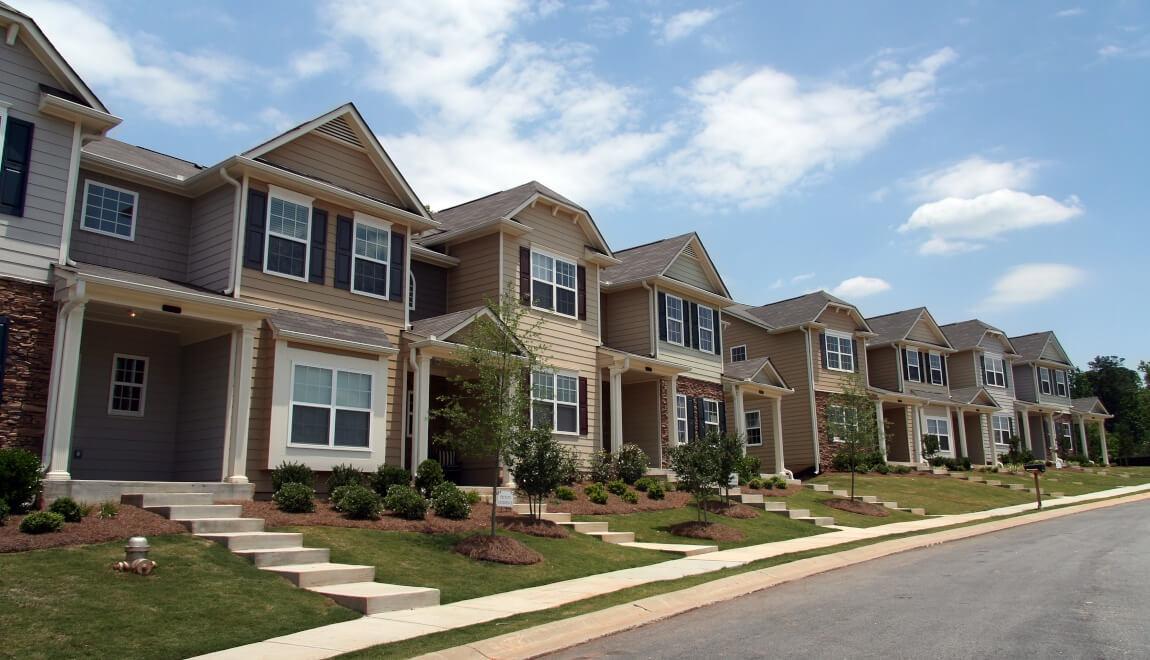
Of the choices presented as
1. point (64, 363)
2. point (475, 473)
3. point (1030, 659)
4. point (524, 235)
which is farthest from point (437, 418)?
point (1030, 659)

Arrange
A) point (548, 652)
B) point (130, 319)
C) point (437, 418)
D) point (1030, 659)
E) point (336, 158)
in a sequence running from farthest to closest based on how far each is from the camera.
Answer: point (437, 418) < point (336, 158) < point (130, 319) < point (548, 652) < point (1030, 659)

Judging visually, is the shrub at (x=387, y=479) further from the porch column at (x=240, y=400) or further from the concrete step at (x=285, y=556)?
the concrete step at (x=285, y=556)

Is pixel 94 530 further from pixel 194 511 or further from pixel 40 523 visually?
pixel 194 511

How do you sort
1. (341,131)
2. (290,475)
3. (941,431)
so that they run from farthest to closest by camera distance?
(941,431) → (341,131) → (290,475)

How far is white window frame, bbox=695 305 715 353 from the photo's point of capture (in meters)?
32.8

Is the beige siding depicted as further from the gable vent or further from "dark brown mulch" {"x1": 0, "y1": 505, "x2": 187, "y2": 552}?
"dark brown mulch" {"x1": 0, "y1": 505, "x2": 187, "y2": 552}

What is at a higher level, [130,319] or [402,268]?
[402,268]

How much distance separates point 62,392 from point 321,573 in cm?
635

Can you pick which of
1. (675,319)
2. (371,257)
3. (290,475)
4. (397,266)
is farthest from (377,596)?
(675,319)

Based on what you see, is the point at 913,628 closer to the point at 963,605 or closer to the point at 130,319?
the point at 963,605

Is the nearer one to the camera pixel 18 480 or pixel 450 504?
pixel 18 480

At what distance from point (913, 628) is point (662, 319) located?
2112 centimetres

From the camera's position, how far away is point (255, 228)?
18.8m

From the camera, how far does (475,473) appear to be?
23.8 m
